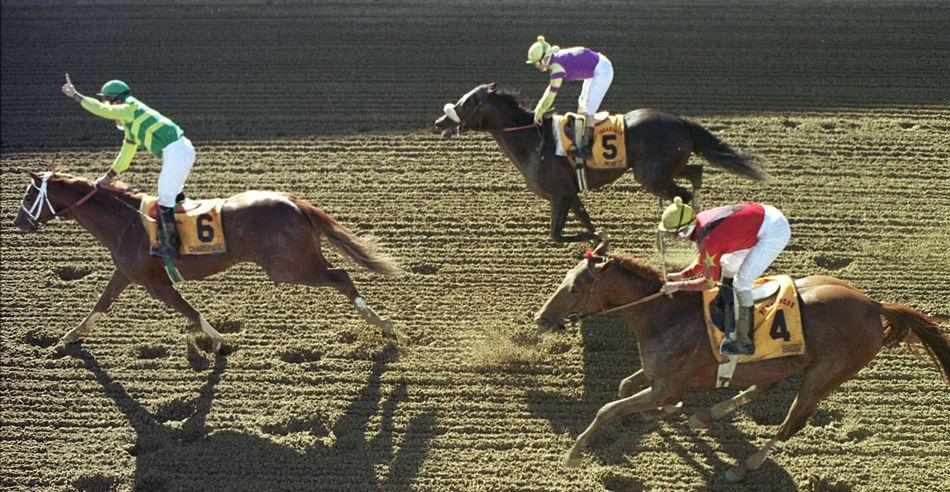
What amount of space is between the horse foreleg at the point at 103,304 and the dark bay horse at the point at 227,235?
244 millimetres

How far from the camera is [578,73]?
7.91m

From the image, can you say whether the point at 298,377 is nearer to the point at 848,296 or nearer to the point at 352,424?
the point at 352,424

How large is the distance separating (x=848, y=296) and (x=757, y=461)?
135 centimetres

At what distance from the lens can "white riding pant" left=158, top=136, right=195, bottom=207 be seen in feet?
23.0

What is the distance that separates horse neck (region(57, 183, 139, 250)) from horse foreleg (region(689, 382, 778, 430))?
16.4ft

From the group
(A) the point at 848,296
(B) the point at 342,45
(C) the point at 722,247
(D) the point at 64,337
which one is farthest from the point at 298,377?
(B) the point at 342,45

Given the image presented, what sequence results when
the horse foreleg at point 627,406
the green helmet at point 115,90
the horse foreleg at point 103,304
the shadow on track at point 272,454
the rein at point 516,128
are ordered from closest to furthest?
1. the horse foreleg at point 627,406
2. the shadow on track at point 272,454
3. the green helmet at point 115,90
4. the horse foreleg at point 103,304
5. the rein at point 516,128

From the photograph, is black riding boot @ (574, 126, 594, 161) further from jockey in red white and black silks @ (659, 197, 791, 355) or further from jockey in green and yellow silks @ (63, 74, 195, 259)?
jockey in green and yellow silks @ (63, 74, 195, 259)

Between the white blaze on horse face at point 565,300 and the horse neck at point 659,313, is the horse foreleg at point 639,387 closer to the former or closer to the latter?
the horse neck at point 659,313

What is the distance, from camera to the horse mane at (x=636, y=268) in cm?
567

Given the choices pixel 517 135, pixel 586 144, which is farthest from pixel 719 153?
pixel 517 135

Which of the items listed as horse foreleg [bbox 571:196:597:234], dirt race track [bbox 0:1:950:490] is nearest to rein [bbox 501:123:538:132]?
horse foreleg [bbox 571:196:597:234]

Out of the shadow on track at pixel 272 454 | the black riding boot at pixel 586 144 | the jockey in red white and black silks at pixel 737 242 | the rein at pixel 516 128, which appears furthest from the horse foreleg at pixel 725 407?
the rein at pixel 516 128

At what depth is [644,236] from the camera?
8477 mm
